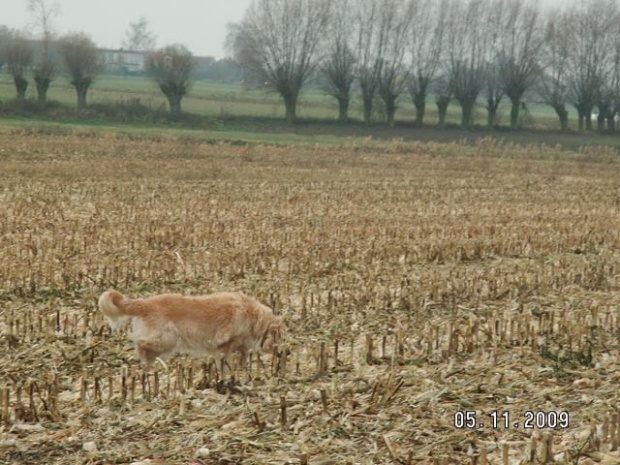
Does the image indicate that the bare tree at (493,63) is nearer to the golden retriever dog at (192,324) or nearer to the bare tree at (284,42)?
the bare tree at (284,42)

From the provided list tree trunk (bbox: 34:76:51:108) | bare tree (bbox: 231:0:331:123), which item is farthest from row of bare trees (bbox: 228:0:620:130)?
tree trunk (bbox: 34:76:51:108)

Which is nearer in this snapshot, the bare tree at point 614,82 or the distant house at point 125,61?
the bare tree at point 614,82

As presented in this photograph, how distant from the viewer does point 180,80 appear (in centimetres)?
5797

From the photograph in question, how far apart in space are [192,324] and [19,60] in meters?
51.5

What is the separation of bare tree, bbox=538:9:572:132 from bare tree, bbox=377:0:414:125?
39.3 feet

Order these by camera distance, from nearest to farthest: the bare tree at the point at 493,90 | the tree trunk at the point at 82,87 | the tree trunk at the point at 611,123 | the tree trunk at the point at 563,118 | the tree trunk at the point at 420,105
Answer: the tree trunk at the point at 82,87 < the tree trunk at the point at 420,105 < the tree trunk at the point at 563,118 < the bare tree at the point at 493,90 < the tree trunk at the point at 611,123

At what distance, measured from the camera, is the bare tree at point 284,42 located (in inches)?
2547

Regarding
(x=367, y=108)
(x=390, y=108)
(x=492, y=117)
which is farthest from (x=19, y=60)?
(x=492, y=117)

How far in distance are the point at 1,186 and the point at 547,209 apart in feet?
41.3

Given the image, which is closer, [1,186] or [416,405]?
[416,405]

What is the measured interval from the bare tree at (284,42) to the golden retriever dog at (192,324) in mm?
54490

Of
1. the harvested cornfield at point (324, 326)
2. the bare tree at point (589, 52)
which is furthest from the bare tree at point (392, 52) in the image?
the harvested cornfield at point (324, 326)

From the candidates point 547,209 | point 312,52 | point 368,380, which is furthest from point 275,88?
point 368,380

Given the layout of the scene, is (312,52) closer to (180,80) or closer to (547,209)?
(180,80)
